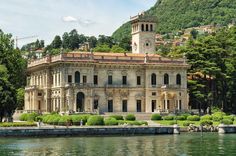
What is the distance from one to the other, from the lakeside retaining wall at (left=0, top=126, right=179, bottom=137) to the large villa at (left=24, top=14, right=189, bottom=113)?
59.2 feet

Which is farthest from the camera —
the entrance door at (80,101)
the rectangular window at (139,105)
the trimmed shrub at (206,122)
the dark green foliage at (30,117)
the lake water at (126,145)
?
the rectangular window at (139,105)

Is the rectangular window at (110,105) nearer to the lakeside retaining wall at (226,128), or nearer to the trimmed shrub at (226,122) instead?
the trimmed shrub at (226,122)

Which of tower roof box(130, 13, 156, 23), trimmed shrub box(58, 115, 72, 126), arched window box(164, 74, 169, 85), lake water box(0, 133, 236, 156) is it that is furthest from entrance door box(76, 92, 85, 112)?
lake water box(0, 133, 236, 156)

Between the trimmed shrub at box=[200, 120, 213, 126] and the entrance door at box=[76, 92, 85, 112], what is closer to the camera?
the trimmed shrub at box=[200, 120, 213, 126]

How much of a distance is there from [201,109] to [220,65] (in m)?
6.89

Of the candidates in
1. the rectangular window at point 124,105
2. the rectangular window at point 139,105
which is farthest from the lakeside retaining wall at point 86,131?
the rectangular window at point 139,105

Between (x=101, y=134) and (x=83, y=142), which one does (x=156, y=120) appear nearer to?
(x=101, y=134)

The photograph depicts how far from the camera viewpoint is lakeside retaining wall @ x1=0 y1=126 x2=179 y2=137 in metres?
57.1

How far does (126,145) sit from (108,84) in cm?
3309

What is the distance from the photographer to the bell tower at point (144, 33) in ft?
297

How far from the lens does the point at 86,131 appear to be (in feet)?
195

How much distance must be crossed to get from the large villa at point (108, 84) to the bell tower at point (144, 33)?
3.74 m

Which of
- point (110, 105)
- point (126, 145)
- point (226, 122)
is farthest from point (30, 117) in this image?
point (126, 145)

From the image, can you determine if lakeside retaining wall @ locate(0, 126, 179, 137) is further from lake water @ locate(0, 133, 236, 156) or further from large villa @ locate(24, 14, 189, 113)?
large villa @ locate(24, 14, 189, 113)
